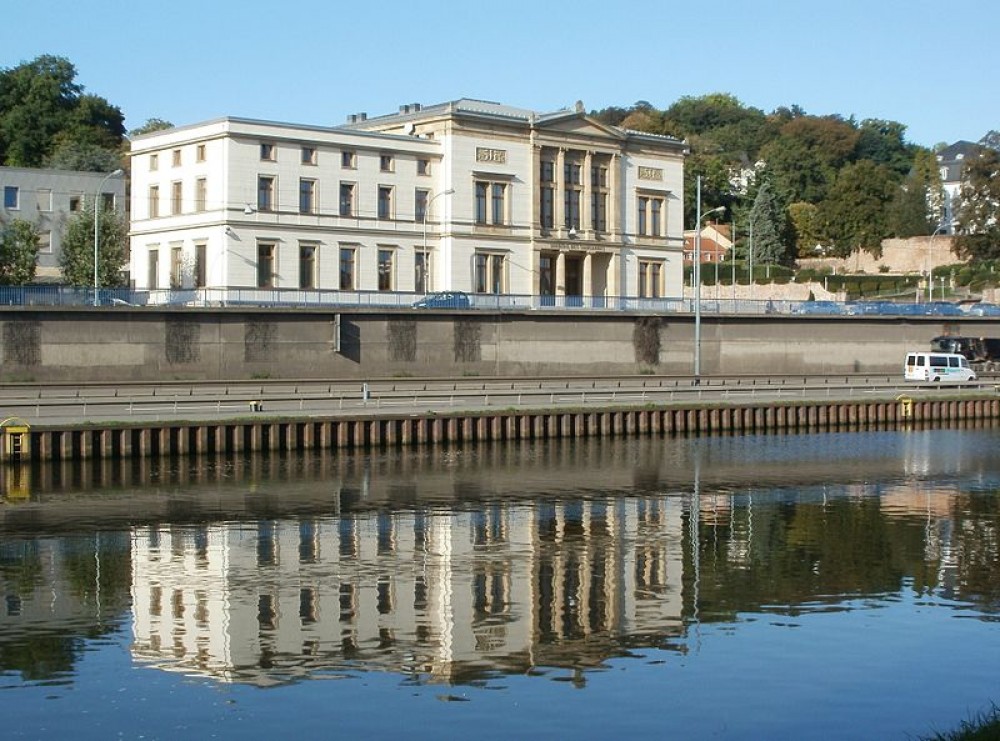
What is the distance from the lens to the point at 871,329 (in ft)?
352

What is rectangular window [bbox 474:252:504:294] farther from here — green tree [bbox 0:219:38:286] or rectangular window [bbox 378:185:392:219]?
green tree [bbox 0:219:38:286]

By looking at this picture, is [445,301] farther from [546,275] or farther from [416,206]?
[546,275]

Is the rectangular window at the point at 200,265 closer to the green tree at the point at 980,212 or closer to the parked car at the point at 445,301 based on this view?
the parked car at the point at 445,301

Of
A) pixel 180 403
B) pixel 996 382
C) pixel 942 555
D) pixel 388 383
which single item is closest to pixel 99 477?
pixel 180 403

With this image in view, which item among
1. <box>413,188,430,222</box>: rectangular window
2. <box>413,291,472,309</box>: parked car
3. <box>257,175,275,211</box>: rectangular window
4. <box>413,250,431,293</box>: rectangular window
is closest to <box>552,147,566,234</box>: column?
<box>413,188,430,222</box>: rectangular window

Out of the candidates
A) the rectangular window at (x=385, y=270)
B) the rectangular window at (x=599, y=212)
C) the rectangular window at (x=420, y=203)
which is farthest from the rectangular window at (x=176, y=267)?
the rectangular window at (x=599, y=212)

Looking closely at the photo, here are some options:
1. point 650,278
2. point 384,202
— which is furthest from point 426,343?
point 650,278

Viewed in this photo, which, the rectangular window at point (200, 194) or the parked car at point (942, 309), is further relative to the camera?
the parked car at point (942, 309)

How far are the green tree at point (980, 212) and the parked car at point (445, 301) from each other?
3210 inches

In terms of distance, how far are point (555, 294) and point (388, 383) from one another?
2206cm

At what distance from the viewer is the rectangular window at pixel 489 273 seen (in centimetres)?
9912

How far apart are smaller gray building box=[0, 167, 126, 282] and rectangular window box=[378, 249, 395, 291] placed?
33.7 meters

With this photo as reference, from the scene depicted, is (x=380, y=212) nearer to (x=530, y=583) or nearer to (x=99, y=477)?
(x=99, y=477)

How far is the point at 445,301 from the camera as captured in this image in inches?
3593
